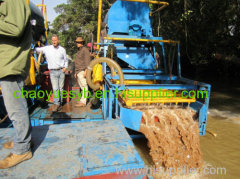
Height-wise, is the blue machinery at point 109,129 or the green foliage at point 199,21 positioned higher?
the green foliage at point 199,21

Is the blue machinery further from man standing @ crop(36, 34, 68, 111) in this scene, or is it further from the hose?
man standing @ crop(36, 34, 68, 111)

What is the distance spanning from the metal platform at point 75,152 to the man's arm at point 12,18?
1.33 metres

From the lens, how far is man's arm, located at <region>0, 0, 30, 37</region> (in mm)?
1741

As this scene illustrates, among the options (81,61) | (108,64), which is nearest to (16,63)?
(108,64)

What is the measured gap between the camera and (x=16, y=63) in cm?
188

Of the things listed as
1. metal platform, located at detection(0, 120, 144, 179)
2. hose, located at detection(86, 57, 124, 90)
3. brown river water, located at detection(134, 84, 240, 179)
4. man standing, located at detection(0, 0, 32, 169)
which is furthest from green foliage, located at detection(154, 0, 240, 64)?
man standing, located at detection(0, 0, 32, 169)

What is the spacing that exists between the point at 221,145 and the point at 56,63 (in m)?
4.19

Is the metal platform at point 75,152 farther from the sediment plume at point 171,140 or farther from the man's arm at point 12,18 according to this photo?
the man's arm at point 12,18

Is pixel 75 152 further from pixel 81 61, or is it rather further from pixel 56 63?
pixel 81 61

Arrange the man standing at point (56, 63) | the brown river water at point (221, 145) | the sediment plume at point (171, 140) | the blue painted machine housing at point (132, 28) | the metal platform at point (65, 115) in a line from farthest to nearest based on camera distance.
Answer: the blue painted machine housing at point (132, 28), the man standing at point (56, 63), the metal platform at point (65, 115), the brown river water at point (221, 145), the sediment plume at point (171, 140)

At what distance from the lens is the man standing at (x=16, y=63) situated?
176 centimetres

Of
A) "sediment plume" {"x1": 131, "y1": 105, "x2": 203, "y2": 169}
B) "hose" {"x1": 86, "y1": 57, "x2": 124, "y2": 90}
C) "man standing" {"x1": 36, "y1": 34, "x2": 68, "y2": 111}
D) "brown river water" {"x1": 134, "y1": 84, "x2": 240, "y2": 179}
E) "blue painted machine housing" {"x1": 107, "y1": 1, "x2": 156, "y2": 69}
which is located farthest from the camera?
"blue painted machine housing" {"x1": 107, "y1": 1, "x2": 156, "y2": 69}

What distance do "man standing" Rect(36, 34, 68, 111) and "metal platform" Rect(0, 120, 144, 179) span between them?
6.06 ft

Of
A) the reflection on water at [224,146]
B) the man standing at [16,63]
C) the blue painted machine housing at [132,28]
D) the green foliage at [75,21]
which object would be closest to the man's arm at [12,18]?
A: the man standing at [16,63]
